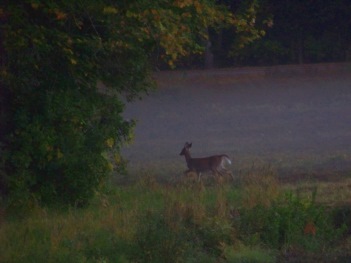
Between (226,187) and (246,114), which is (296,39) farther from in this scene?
(226,187)

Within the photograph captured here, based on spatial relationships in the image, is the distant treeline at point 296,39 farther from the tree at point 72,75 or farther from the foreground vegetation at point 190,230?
the foreground vegetation at point 190,230

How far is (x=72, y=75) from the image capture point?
14.8 metres

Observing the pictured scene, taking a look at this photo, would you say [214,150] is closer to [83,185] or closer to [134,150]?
[134,150]

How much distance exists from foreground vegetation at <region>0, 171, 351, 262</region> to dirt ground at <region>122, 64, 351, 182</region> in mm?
6073

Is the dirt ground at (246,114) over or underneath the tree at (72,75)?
underneath

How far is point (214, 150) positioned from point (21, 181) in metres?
9.11

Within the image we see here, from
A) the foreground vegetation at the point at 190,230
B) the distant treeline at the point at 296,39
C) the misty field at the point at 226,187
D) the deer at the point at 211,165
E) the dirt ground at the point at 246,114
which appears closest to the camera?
the foreground vegetation at the point at 190,230

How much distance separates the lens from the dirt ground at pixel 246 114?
2219 cm

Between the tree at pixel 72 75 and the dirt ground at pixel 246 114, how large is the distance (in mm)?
5457

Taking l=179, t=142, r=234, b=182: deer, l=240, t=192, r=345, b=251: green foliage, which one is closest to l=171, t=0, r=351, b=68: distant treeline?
l=179, t=142, r=234, b=182: deer

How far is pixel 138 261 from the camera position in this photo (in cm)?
1192

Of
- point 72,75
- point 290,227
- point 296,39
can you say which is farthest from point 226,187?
point 296,39

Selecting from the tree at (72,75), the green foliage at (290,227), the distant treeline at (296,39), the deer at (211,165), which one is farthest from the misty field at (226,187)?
the distant treeline at (296,39)

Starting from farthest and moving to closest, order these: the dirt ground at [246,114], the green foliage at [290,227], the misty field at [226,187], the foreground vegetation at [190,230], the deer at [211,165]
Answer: the dirt ground at [246,114]
the deer at [211,165]
the green foliage at [290,227]
the misty field at [226,187]
the foreground vegetation at [190,230]
